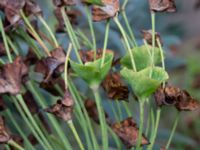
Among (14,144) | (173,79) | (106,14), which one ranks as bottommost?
(173,79)

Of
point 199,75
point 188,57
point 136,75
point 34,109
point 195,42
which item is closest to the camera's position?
point 136,75

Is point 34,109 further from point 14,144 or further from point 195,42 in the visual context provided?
point 195,42

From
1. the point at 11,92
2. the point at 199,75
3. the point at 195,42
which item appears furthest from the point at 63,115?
the point at 195,42

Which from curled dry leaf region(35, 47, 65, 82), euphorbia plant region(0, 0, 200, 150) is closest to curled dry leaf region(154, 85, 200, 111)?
euphorbia plant region(0, 0, 200, 150)

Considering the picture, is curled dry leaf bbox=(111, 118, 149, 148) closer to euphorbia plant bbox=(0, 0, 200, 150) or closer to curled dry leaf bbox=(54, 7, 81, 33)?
euphorbia plant bbox=(0, 0, 200, 150)

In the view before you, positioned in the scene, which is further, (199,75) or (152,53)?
(199,75)

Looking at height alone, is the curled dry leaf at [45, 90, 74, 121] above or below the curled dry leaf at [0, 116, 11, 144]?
above

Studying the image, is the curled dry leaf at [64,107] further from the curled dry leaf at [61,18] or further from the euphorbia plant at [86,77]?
the curled dry leaf at [61,18]
